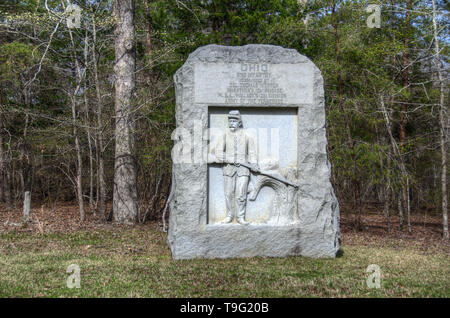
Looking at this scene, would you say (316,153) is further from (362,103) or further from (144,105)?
(144,105)

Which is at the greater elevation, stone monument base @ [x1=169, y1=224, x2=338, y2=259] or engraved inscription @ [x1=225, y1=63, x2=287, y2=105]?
engraved inscription @ [x1=225, y1=63, x2=287, y2=105]

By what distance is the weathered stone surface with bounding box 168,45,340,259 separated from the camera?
6.99 metres

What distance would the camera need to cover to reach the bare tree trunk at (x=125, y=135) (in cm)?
1112

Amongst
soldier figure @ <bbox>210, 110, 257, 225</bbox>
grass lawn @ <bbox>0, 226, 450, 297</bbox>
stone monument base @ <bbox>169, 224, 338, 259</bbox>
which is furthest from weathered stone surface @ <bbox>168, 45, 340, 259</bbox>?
grass lawn @ <bbox>0, 226, 450, 297</bbox>

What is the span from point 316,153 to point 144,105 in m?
4.59

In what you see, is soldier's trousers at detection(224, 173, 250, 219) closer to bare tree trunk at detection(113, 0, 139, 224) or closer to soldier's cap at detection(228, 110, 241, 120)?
soldier's cap at detection(228, 110, 241, 120)

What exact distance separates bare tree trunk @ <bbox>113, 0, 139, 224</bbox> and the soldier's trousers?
4.52m

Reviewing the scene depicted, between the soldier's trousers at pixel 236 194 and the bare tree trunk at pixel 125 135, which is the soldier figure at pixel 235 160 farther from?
the bare tree trunk at pixel 125 135

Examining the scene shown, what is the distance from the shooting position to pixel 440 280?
19.5 feet

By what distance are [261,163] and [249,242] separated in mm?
1262

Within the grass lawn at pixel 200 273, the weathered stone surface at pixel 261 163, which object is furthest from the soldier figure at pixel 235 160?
the grass lawn at pixel 200 273

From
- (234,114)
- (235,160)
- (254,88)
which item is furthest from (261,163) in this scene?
(254,88)

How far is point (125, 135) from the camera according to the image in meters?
10.9

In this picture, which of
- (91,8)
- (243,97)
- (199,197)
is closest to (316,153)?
(243,97)
